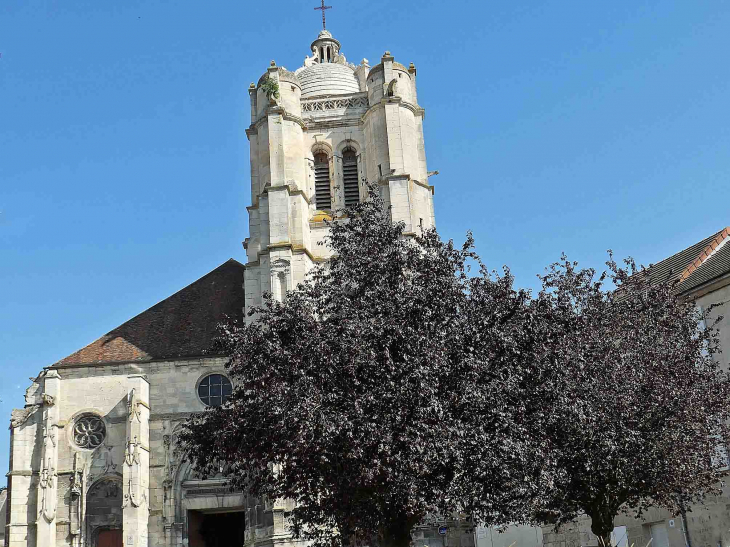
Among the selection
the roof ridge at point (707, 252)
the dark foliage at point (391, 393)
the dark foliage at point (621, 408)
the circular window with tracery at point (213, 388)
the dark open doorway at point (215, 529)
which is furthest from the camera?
the circular window with tracery at point (213, 388)

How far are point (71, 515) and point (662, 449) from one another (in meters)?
18.4

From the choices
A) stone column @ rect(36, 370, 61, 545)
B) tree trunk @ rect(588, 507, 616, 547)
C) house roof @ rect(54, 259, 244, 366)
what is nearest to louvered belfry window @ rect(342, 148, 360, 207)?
house roof @ rect(54, 259, 244, 366)

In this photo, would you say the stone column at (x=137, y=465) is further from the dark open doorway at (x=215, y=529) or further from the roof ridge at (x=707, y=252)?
the roof ridge at (x=707, y=252)

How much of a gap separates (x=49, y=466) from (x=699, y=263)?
19894 millimetres

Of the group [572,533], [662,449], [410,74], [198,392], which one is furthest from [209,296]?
[662,449]

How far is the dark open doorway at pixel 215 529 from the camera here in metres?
26.6

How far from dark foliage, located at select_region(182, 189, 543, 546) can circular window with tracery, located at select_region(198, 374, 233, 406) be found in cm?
1261

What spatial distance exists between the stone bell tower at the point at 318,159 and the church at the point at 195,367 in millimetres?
51

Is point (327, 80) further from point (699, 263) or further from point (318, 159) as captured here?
point (699, 263)

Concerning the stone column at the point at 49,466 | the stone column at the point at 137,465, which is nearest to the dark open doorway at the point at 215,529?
the stone column at the point at 137,465

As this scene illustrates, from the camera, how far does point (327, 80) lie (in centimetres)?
3388

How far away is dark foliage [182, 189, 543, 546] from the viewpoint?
12820 mm

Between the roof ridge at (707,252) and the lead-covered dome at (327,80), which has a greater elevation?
the lead-covered dome at (327,80)

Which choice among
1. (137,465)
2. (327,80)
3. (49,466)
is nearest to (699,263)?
(327,80)
